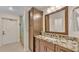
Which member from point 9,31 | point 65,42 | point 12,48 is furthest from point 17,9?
point 65,42

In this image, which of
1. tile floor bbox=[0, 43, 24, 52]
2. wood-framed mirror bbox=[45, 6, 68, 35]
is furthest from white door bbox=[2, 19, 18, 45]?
wood-framed mirror bbox=[45, 6, 68, 35]

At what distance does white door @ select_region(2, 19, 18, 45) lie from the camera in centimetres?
171

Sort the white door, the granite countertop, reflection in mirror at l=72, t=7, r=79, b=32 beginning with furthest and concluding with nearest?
the white door, reflection in mirror at l=72, t=7, r=79, b=32, the granite countertop

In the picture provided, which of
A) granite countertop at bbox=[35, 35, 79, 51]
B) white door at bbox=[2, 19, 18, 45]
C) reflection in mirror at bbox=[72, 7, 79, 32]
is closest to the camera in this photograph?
granite countertop at bbox=[35, 35, 79, 51]

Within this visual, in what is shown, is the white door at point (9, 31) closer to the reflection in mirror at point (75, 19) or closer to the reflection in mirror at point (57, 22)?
the reflection in mirror at point (57, 22)

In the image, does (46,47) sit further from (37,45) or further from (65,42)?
(65,42)

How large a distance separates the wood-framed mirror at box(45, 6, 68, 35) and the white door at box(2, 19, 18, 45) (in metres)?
0.55

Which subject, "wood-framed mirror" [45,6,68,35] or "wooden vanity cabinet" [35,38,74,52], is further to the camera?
"wood-framed mirror" [45,6,68,35]

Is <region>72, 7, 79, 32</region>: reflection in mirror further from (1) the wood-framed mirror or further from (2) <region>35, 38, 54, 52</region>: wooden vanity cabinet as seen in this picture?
(2) <region>35, 38, 54, 52</region>: wooden vanity cabinet
